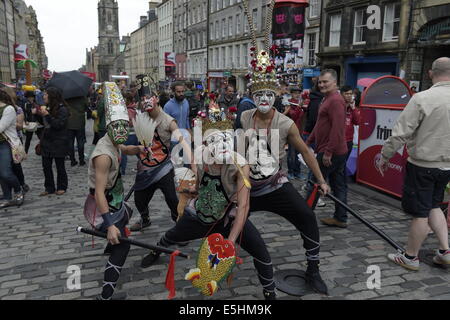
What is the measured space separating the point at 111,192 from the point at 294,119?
5.83 m

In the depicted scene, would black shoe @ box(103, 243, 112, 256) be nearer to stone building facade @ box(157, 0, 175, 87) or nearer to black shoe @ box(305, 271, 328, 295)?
black shoe @ box(305, 271, 328, 295)

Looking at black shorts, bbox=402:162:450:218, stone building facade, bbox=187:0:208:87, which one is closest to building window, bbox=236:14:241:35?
stone building facade, bbox=187:0:208:87

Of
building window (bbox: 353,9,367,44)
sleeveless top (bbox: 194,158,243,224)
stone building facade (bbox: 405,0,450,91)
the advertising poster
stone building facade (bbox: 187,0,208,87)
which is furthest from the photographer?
stone building facade (bbox: 187,0,208,87)

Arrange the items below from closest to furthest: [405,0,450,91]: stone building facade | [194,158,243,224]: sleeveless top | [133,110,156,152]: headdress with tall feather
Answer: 1. [194,158,243,224]: sleeveless top
2. [133,110,156,152]: headdress with tall feather
3. [405,0,450,91]: stone building facade

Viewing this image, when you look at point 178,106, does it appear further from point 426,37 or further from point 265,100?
point 426,37

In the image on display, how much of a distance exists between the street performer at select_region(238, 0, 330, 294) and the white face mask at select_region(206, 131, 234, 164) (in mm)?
545

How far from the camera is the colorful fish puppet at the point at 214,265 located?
2.75 m

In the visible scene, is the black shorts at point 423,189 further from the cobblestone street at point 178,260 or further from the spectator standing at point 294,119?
the spectator standing at point 294,119

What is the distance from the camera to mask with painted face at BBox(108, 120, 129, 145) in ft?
10.4

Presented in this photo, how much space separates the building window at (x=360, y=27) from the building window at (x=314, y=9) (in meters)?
3.93

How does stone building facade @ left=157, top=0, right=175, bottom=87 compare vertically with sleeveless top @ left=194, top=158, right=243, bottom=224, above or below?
above

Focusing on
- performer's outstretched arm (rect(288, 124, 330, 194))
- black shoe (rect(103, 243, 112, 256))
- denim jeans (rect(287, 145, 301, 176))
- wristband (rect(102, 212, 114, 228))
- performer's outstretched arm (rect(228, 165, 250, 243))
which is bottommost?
black shoe (rect(103, 243, 112, 256))

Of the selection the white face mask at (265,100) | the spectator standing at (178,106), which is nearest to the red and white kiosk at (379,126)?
the spectator standing at (178,106)
